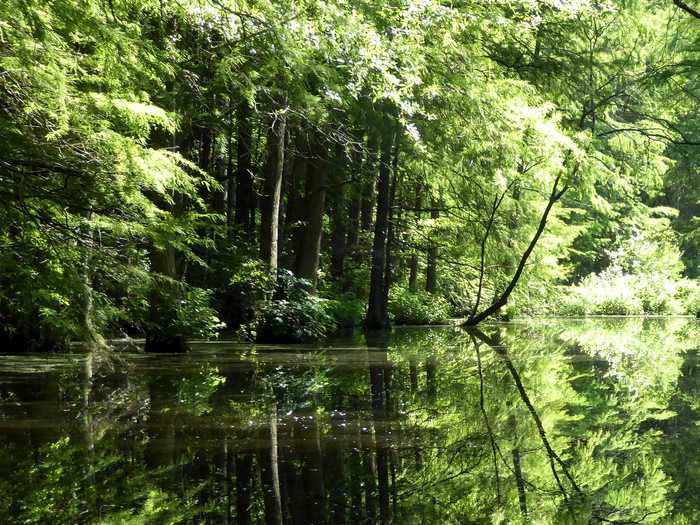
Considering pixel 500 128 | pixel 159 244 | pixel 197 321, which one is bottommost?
pixel 197 321

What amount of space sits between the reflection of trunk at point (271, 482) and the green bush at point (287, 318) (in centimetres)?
1014

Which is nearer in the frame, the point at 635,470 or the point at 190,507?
the point at 190,507

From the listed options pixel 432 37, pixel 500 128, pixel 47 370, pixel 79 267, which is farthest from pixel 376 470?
pixel 500 128

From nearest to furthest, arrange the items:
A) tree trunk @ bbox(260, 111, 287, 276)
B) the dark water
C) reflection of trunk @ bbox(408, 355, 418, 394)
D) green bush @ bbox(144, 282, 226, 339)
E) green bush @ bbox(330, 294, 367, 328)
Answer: the dark water, reflection of trunk @ bbox(408, 355, 418, 394), green bush @ bbox(144, 282, 226, 339), tree trunk @ bbox(260, 111, 287, 276), green bush @ bbox(330, 294, 367, 328)

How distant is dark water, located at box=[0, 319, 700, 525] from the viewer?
3857 mm

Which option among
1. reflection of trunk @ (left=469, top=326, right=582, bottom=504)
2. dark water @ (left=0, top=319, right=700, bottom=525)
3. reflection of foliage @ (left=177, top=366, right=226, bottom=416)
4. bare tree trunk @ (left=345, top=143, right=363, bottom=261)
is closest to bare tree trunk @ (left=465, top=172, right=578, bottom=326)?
bare tree trunk @ (left=345, top=143, right=363, bottom=261)

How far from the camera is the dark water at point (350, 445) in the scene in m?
3.86

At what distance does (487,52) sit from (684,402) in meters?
10.2

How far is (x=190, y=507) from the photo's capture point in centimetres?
381

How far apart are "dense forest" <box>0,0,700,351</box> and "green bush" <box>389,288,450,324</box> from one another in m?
0.08

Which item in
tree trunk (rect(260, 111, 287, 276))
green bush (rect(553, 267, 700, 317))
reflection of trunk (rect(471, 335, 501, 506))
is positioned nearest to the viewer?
reflection of trunk (rect(471, 335, 501, 506))

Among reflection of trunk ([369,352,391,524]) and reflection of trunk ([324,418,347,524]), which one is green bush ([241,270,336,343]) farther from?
reflection of trunk ([324,418,347,524])

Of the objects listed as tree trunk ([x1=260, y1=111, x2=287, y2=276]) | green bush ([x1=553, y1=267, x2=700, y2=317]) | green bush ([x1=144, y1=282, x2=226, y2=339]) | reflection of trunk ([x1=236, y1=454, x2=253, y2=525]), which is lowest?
reflection of trunk ([x1=236, y1=454, x2=253, y2=525])

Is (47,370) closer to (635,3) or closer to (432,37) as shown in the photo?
(432,37)
